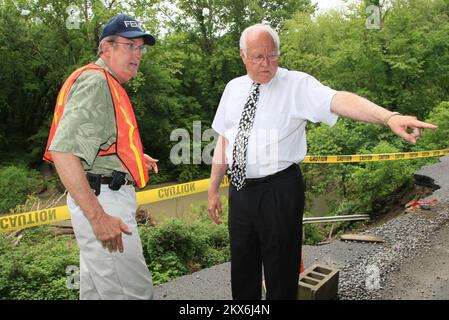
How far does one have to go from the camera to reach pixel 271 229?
8.38 feet

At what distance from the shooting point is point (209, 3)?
28.5m

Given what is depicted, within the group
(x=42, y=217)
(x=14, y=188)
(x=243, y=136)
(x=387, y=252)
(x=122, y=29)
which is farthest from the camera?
(x=14, y=188)

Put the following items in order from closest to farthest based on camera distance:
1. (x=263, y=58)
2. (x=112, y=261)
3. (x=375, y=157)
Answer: (x=112, y=261) < (x=263, y=58) < (x=375, y=157)

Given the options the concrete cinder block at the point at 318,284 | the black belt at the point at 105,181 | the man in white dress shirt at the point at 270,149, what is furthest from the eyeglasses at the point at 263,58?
the concrete cinder block at the point at 318,284

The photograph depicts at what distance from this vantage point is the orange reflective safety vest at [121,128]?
81.4 inches

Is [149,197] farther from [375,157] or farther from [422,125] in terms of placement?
[375,157]

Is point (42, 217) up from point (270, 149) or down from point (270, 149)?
down

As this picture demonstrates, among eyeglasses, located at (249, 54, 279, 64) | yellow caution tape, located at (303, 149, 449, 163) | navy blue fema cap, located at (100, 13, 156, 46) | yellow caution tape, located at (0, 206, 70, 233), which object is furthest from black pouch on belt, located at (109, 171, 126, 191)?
yellow caution tape, located at (303, 149, 449, 163)

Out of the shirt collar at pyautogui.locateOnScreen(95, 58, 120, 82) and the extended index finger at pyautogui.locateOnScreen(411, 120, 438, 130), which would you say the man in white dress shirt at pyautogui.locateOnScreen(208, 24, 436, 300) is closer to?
the extended index finger at pyautogui.locateOnScreen(411, 120, 438, 130)

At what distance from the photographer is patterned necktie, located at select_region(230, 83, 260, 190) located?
257 centimetres

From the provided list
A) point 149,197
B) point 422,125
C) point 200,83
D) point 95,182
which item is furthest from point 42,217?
point 200,83

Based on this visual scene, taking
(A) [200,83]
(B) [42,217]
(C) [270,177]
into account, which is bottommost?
(B) [42,217]

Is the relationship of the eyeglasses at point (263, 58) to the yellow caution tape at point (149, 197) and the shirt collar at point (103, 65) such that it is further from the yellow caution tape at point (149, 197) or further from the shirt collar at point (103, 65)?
the yellow caution tape at point (149, 197)

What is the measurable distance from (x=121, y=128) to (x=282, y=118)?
99cm
